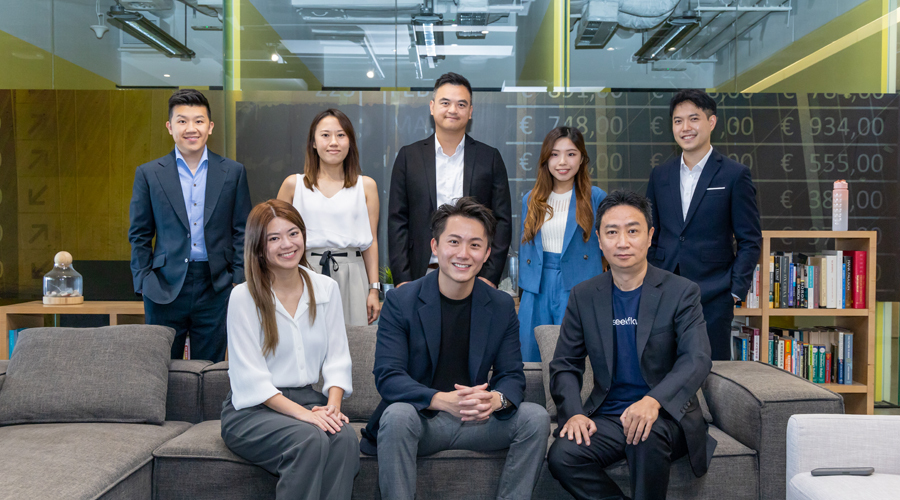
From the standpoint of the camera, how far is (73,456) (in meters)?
1.97

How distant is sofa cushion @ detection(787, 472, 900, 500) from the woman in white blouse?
1360 mm

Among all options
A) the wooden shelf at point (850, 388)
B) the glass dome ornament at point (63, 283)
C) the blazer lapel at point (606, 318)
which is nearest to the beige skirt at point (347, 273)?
the blazer lapel at point (606, 318)

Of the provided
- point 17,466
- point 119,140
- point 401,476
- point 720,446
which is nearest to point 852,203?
point 720,446

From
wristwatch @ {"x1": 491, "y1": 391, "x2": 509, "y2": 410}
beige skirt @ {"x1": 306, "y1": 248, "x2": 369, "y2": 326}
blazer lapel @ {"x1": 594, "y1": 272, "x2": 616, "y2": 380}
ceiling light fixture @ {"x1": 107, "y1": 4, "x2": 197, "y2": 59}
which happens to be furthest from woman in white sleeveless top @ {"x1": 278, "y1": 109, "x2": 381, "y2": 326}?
ceiling light fixture @ {"x1": 107, "y1": 4, "x2": 197, "y2": 59}

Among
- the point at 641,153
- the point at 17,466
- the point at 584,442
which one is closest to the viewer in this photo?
Answer: the point at 17,466

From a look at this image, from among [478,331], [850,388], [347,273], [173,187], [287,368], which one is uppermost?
[173,187]

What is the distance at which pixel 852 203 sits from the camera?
4.22m

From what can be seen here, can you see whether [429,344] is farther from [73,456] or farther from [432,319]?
[73,456]

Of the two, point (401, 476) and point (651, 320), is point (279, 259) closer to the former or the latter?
point (401, 476)

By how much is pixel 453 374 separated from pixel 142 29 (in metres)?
3.80

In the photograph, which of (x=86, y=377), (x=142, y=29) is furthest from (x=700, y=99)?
(x=142, y=29)

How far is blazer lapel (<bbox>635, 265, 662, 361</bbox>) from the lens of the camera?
2162 mm

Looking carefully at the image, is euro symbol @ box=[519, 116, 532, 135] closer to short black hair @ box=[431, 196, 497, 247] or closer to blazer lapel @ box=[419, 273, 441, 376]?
short black hair @ box=[431, 196, 497, 247]

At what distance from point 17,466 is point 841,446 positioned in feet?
8.29
